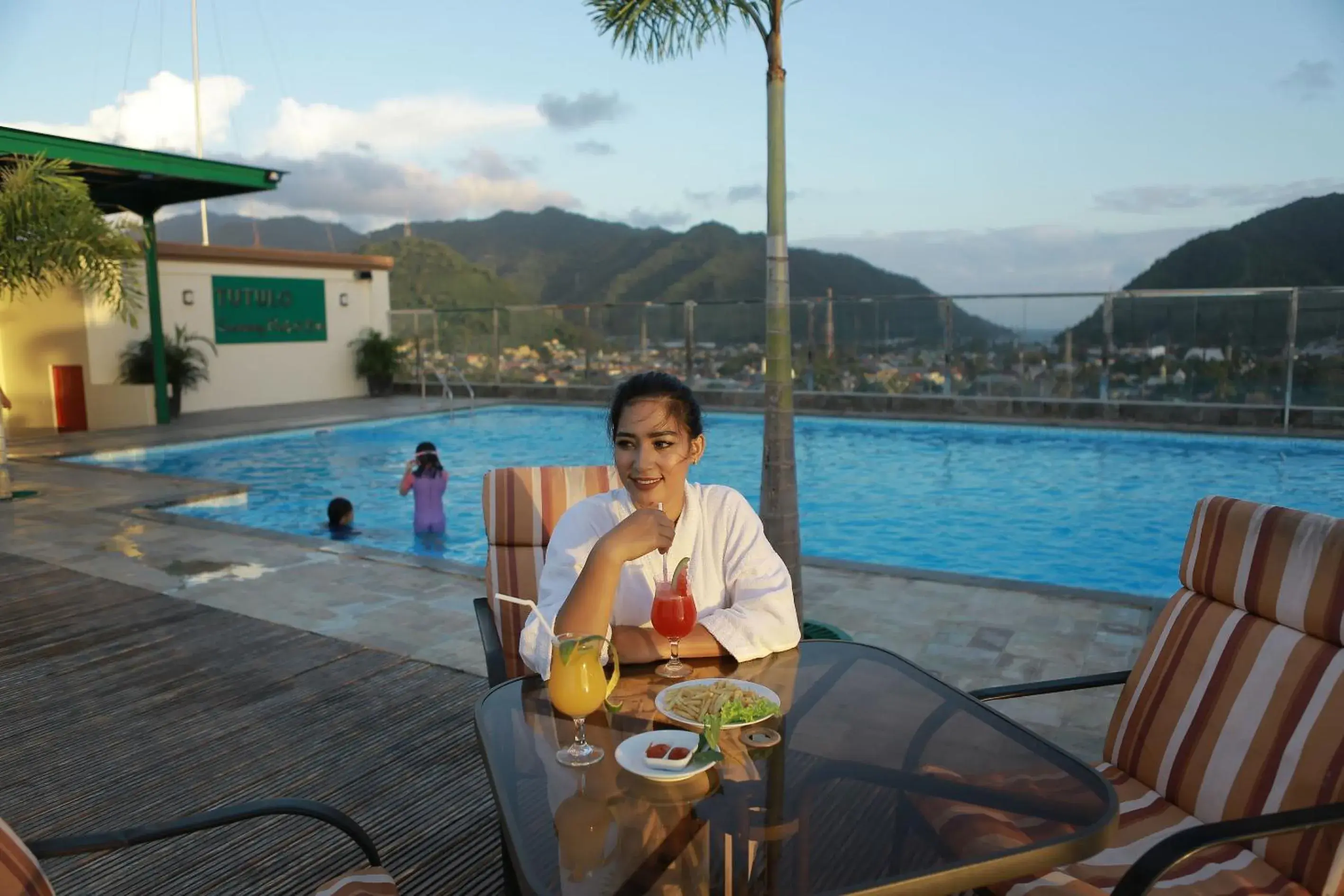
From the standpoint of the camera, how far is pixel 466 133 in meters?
44.8

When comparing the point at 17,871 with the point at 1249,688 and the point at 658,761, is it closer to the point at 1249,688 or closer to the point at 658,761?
the point at 658,761

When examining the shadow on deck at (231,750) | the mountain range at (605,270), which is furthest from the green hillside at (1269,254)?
the shadow on deck at (231,750)

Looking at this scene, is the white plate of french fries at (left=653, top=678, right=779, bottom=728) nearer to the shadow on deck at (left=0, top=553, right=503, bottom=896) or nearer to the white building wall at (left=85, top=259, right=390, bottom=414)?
the shadow on deck at (left=0, top=553, right=503, bottom=896)

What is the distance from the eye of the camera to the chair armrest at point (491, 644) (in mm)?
2275

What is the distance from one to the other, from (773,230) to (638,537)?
7.68 feet

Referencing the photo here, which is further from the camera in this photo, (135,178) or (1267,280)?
(1267,280)

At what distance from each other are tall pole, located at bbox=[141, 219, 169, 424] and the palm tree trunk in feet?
36.2

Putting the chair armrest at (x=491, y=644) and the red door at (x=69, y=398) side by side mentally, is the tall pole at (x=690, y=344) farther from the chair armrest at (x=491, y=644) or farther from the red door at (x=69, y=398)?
the chair armrest at (x=491, y=644)

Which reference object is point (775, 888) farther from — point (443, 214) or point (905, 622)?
point (443, 214)

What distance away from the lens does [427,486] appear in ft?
23.9

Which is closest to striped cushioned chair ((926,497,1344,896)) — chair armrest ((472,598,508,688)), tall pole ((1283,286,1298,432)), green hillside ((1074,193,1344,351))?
chair armrest ((472,598,508,688))

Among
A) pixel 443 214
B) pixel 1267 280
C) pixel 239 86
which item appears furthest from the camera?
pixel 443 214

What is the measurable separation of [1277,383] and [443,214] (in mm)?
50923

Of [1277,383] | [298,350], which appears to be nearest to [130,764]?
[1277,383]
